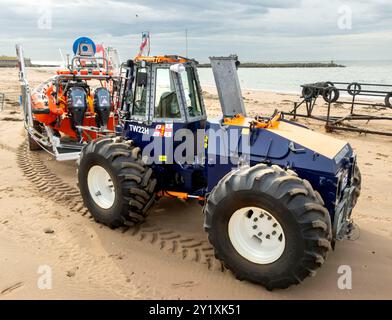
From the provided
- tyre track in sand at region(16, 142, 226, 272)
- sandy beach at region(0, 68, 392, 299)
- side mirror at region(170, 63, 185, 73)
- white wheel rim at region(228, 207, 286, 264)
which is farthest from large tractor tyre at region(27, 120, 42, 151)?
white wheel rim at region(228, 207, 286, 264)

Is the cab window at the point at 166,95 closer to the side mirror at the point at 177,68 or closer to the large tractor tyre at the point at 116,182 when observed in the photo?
the side mirror at the point at 177,68

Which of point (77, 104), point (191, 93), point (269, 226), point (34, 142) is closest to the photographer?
point (269, 226)

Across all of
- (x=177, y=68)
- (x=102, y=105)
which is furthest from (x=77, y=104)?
(x=177, y=68)

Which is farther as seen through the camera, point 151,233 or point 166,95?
point 151,233

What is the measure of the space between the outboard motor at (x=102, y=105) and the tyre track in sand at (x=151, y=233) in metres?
1.67

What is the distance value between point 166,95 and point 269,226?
2081 millimetres

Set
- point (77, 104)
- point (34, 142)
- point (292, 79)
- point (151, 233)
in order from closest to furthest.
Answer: point (151, 233)
point (77, 104)
point (34, 142)
point (292, 79)

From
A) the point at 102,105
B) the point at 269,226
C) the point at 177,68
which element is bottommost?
the point at 269,226

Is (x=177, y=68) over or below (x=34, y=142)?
over

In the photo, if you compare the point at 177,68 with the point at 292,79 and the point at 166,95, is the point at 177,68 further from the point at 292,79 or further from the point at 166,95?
the point at 292,79

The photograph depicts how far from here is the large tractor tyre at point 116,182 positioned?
463 centimetres

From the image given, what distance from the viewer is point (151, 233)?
493 centimetres
